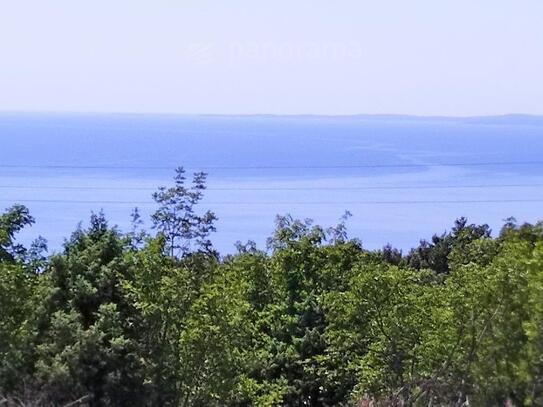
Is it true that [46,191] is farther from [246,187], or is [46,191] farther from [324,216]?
[246,187]

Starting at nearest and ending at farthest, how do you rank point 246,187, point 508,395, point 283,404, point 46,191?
point 508,395 < point 283,404 < point 46,191 < point 246,187

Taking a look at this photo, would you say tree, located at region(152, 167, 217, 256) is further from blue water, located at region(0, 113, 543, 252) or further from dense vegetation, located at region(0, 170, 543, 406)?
blue water, located at region(0, 113, 543, 252)

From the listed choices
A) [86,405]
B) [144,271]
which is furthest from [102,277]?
[86,405]

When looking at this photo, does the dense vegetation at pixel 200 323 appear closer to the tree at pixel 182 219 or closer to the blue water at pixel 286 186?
the tree at pixel 182 219

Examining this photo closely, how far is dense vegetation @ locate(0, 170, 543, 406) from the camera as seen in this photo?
439 inches

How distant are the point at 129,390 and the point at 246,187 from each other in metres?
48.4

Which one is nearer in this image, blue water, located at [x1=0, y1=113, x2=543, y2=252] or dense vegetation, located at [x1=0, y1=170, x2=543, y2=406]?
dense vegetation, located at [x1=0, y1=170, x2=543, y2=406]

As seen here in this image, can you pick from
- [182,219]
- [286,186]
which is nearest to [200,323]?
[182,219]

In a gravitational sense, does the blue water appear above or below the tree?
below

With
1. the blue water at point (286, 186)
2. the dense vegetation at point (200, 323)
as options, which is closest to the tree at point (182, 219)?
the dense vegetation at point (200, 323)

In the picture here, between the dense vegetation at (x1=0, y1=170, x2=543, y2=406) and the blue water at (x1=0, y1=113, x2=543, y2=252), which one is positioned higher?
the dense vegetation at (x1=0, y1=170, x2=543, y2=406)

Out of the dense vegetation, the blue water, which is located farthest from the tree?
the blue water

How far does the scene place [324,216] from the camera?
157ft

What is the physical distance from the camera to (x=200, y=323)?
38.4ft
